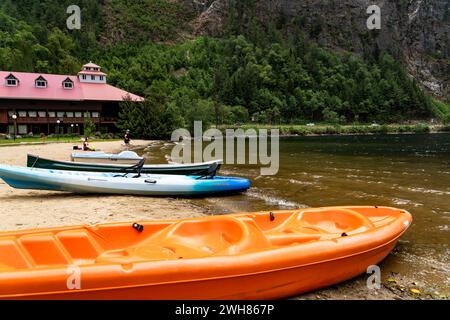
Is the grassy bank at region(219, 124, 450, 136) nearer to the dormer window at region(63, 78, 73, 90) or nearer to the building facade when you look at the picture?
the building facade

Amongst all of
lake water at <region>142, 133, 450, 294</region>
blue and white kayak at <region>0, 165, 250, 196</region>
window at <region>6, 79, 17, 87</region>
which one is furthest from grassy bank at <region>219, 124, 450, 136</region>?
blue and white kayak at <region>0, 165, 250, 196</region>

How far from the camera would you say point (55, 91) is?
45281 millimetres

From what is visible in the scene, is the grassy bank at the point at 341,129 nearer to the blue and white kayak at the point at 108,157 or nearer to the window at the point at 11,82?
the window at the point at 11,82

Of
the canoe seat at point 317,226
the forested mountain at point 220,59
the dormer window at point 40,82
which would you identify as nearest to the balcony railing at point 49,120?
the dormer window at point 40,82

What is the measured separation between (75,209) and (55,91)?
3908 cm

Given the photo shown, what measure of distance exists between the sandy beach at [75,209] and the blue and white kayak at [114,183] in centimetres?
32

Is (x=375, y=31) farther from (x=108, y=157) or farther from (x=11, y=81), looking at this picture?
(x=108, y=157)

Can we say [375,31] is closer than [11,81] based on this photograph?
No

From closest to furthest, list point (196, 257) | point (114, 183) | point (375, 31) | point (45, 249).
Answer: point (196, 257)
point (45, 249)
point (114, 183)
point (375, 31)

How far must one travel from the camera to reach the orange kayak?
4.54 meters

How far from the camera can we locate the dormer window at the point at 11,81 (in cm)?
4297

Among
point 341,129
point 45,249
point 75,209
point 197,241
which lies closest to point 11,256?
point 45,249

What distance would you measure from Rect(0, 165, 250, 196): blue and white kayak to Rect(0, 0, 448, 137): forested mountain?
1846 inches

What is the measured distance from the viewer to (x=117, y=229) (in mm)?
6508
